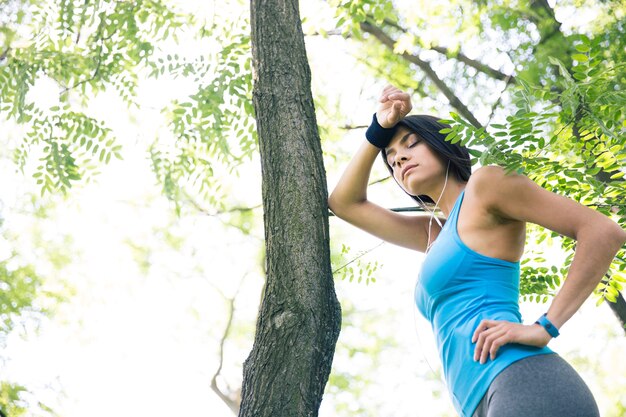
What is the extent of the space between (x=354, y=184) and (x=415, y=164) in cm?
36

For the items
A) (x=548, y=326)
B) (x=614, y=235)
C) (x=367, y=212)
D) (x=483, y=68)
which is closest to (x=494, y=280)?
(x=548, y=326)

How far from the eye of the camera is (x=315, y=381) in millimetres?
2449

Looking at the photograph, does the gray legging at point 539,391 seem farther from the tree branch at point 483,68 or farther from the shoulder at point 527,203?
the tree branch at point 483,68

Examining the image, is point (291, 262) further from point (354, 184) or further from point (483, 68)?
point (483, 68)

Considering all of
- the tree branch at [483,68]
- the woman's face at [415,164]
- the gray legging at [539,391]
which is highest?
the tree branch at [483,68]

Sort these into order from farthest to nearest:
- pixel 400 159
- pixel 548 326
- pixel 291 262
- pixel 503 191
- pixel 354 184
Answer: pixel 354 184 < pixel 400 159 < pixel 291 262 < pixel 503 191 < pixel 548 326

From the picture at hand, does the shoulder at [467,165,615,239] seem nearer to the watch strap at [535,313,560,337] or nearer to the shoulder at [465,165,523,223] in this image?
the shoulder at [465,165,523,223]

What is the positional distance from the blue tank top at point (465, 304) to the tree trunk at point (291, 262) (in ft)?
1.28

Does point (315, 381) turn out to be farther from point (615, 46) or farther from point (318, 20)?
point (318, 20)

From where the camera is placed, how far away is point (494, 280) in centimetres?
219

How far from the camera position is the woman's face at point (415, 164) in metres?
2.54

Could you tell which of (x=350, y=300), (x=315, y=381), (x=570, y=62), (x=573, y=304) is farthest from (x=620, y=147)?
(x=350, y=300)

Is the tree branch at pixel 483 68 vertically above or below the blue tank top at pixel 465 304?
above

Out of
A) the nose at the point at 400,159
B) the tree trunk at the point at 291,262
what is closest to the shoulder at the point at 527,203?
the nose at the point at 400,159
